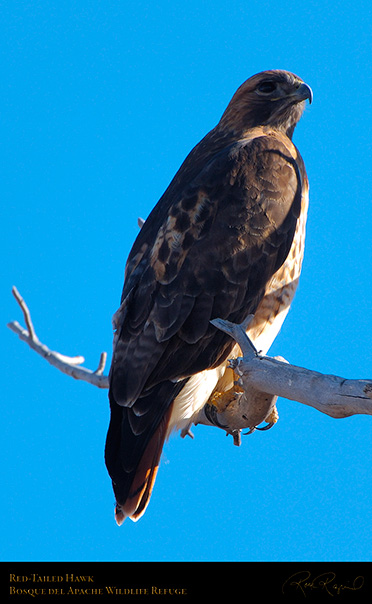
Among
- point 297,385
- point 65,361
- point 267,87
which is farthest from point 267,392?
point 267,87

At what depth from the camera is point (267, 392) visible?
3.67m

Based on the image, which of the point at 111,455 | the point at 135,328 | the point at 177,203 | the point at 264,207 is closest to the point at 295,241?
the point at 264,207

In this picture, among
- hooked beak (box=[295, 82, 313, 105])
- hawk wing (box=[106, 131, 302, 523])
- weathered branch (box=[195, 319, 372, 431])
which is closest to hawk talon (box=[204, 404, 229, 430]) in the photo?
hawk wing (box=[106, 131, 302, 523])

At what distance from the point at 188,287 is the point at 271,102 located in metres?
1.63

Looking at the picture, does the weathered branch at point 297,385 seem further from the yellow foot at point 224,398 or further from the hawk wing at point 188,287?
the yellow foot at point 224,398

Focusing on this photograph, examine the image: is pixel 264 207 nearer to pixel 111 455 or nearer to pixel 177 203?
pixel 177 203

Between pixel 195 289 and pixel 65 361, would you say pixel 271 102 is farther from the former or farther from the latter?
pixel 65 361

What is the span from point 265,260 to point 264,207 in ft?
1.08

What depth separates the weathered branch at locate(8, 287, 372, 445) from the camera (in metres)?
3.07

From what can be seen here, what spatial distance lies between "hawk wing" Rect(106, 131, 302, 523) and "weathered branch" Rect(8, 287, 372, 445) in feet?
1.27

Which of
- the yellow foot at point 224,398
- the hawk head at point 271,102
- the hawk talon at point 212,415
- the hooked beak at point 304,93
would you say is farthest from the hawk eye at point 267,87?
the hawk talon at point 212,415

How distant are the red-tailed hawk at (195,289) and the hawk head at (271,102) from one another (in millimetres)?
332

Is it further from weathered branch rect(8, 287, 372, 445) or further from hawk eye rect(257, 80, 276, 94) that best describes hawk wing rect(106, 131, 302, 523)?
hawk eye rect(257, 80, 276, 94)
